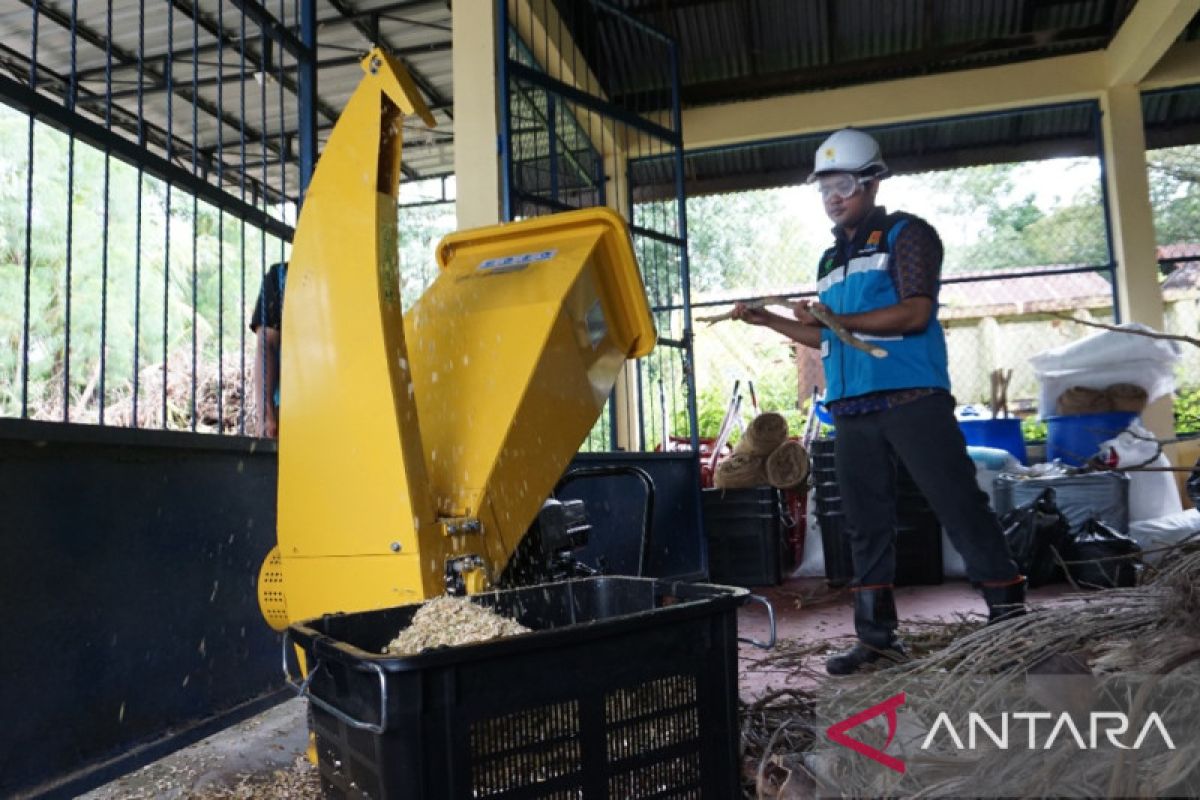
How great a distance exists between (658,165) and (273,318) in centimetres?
423

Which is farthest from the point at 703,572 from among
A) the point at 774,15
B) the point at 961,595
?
the point at 774,15

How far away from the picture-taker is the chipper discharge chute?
1664 millimetres

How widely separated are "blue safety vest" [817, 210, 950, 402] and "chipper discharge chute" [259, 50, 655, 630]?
51.6 inches

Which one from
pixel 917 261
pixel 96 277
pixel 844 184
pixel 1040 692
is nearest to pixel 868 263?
pixel 917 261

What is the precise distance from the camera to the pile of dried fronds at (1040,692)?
1182mm

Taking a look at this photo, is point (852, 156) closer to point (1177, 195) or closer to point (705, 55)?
point (705, 55)

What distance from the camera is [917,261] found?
294 cm

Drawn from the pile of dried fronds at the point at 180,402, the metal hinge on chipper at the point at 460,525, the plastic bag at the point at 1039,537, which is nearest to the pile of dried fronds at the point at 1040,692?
the metal hinge on chipper at the point at 460,525

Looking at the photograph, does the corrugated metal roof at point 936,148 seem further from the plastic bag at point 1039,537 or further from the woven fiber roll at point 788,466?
the plastic bag at point 1039,537

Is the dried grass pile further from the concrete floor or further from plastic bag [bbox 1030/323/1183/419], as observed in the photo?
plastic bag [bbox 1030/323/1183/419]

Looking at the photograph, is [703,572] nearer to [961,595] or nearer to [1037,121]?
[961,595]

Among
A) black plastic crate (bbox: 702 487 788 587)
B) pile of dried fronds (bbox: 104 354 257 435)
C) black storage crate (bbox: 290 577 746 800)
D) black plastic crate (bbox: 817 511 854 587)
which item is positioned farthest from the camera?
pile of dried fronds (bbox: 104 354 257 435)

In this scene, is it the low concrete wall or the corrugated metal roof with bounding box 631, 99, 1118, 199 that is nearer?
the low concrete wall

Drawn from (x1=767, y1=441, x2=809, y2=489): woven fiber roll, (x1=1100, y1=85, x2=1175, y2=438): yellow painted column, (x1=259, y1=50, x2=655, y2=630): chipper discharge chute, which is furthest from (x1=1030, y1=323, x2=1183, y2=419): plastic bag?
(x1=259, y1=50, x2=655, y2=630): chipper discharge chute
